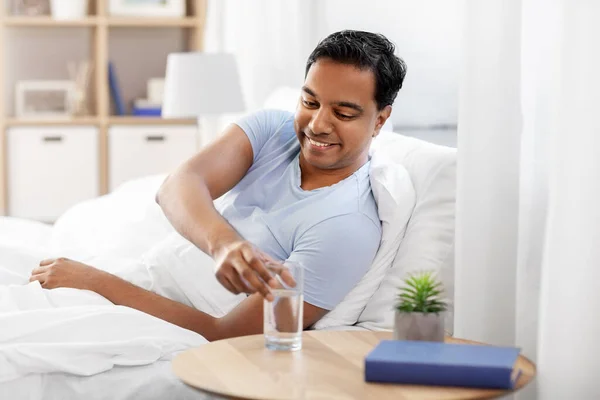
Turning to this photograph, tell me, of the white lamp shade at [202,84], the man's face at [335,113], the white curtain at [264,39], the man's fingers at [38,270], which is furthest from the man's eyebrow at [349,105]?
the white lamp shade at [202,84]

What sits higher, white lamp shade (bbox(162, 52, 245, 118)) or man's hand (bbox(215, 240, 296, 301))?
white lamp shade (bbox(162, 52, 245, 118))

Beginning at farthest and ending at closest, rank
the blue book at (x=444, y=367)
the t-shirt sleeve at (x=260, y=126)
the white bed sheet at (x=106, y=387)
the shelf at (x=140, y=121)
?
1. the shelf at (x=140, y=121)
2. the t-shirt sleeve at (x=260, y=126)
3. the white bed sheet at (x=106, y=387)
4. the blue book at (x=444, y=367)

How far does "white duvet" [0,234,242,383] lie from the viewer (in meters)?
1.56

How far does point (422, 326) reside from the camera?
1.34 meters

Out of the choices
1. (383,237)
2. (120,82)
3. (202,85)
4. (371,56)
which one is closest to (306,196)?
(383,237)

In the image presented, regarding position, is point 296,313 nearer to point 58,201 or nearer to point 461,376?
point 461,376

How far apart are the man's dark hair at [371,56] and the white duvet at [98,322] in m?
0.46

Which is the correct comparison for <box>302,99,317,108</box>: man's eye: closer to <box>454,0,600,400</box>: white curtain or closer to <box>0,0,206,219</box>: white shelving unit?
<box>454,0,600,400</box>: white curtain

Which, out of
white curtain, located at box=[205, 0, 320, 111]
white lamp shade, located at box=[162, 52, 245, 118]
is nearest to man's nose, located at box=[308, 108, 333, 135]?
white curtain, located at box=[205, 0, 320, 111]

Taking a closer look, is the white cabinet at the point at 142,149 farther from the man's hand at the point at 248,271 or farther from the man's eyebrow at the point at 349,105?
the man's hand at the point at 248,271

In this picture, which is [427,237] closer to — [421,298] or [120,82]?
[421,298]

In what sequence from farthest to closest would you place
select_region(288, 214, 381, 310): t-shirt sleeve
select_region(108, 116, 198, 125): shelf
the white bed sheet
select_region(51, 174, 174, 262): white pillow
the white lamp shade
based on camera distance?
select_region(108, 116, 198, 125): shelf
the white lamp shade
select_region(51, 174, 174, 262): white pillow
select_region(288, 214, 381, 310): t-shirt sleeve
the white bed sheet

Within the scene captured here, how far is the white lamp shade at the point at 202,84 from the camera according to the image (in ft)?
12.0

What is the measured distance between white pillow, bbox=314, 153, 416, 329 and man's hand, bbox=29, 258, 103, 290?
17.9 inches
